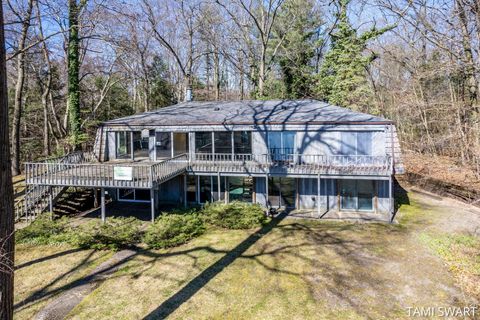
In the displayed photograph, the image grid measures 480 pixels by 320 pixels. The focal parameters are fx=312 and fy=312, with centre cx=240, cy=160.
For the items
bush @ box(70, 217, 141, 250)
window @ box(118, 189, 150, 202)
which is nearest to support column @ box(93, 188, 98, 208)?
window @ box(118, 189, 150, 202)

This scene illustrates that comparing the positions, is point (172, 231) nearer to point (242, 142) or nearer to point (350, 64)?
point (242, 142)

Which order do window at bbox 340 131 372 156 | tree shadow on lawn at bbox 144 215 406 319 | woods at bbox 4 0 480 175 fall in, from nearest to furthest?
1. tree shadow on lawn at bbox 144 215 406 319
2. window at bbox 340 131 372 156
3. woods at bbox 4 0 480 175

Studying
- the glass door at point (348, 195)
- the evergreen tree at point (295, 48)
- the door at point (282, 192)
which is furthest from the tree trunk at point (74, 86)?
the evergreen tree at point (295, 48)

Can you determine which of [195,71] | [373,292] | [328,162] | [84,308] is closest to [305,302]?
[373,292]

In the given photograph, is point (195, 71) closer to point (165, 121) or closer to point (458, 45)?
point (165, 121)

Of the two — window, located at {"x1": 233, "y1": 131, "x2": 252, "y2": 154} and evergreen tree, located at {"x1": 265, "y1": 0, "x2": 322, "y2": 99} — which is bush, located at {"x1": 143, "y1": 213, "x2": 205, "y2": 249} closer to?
window, located at {"x1": 233, "y1": 131, "x2": 252, "y2": 154}

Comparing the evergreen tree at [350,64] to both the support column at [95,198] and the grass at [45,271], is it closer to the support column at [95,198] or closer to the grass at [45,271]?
the support column at [95,198]

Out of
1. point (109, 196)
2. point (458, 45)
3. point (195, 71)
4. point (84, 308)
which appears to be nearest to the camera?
point (84, 308)
